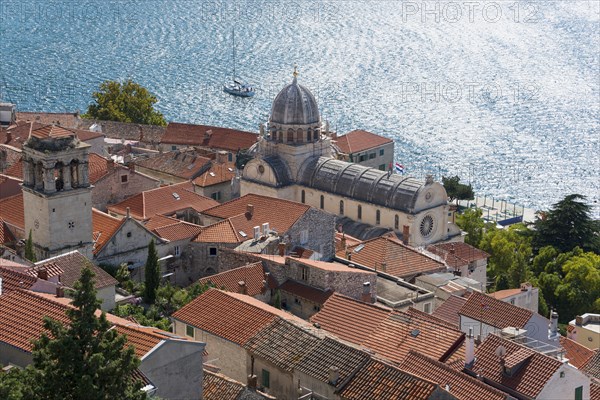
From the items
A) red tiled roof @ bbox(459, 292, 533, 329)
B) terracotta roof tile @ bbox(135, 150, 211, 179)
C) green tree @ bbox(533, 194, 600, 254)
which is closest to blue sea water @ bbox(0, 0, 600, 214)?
green tree @ bbox(533, 194, 600, 254)

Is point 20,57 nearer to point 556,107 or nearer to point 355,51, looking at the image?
point 355,51

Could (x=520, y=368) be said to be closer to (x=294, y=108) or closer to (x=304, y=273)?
(x=304, y=273)

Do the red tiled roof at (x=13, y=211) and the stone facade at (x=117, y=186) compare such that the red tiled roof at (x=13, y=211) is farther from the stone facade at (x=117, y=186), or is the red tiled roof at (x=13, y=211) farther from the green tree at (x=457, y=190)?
the green tree at (x=457, y=190)

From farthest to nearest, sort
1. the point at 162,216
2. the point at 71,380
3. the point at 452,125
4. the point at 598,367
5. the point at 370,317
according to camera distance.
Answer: the point at 452,125
the point at 162,216
the point at 598,367
the point at 370,317
the point at 71,380

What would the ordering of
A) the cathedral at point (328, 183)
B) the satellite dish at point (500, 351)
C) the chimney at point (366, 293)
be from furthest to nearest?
1. the cathedral at point (328, 183)
2. the chimney at point (366, 293)
3. the satellite dish at point (500, 351)

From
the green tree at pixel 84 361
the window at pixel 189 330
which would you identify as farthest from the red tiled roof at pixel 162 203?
the green tree at pixel 84 361

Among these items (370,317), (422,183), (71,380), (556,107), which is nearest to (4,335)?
(71,380)
